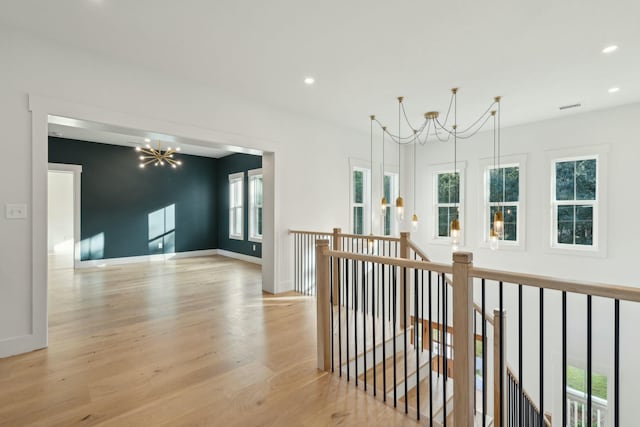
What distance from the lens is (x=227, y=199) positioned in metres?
8.38

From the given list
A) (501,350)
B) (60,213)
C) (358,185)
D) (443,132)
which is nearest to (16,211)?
(501,350)

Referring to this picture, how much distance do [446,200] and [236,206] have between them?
502 centimetres

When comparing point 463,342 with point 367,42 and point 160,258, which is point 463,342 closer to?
point 367,42

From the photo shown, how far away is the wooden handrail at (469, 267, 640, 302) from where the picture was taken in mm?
1231

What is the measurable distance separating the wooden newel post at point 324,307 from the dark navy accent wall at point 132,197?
6.40 meters

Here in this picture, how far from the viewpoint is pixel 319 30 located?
108 inches

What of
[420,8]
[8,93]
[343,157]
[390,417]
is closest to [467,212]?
[343,157]

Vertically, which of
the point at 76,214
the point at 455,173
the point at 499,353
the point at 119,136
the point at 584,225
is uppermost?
the point at 119,136

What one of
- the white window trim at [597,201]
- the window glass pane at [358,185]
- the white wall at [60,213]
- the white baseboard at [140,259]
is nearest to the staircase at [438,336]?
the white window trim at [597,201]

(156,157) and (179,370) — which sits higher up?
(156,157)

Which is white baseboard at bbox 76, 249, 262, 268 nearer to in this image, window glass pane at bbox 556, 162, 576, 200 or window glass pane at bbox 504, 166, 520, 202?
window glass pane at bbox 504, 166, 520, 202

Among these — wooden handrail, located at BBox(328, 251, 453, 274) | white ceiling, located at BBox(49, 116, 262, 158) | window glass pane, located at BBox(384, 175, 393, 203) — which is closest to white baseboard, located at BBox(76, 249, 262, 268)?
white ceiling, located at BBox(49, 116, 262, 158)

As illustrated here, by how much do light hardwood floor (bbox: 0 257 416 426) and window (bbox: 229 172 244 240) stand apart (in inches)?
145

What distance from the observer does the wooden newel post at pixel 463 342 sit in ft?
5.53
